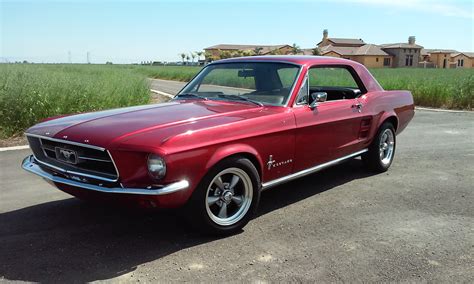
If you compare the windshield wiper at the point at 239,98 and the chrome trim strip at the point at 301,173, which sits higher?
the windshield wiper at the point at 239,98

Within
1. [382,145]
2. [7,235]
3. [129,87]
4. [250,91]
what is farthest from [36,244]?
[129,87]

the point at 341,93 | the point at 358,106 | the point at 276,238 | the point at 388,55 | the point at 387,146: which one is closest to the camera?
the point at 276,238

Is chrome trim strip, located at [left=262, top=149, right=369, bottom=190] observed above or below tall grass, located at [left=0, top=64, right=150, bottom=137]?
below

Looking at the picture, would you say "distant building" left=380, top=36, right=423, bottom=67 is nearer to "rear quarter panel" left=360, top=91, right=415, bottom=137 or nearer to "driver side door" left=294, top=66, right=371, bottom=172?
"rear quarter panel" left=360, top=91, right=415, bottom=137

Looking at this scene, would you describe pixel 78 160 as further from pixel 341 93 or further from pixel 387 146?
pixel 387 146

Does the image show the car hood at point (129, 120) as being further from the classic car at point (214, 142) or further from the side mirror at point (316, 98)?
the side mirror at point (316, 98)

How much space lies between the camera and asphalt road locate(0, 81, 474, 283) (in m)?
2.99

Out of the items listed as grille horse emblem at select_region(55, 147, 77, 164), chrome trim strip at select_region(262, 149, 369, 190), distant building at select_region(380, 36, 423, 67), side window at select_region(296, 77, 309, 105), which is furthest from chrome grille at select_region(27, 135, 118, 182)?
distant building at select_region(380, 36, 423, 67)

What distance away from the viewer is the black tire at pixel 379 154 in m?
5.53

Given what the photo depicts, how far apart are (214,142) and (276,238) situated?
3.30 ft

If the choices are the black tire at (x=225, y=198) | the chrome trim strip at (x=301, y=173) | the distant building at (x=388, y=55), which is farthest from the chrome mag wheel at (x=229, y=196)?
the distant building at (x=388, y=55)

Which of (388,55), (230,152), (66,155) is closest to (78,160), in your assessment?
(66,155)

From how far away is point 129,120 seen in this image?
3586 mm

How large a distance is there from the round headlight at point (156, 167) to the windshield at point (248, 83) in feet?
5.09
